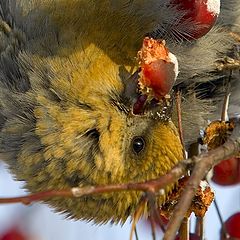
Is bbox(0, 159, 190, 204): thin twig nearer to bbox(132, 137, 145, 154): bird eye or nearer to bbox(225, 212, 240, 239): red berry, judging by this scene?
bbox(132, 137, 145, 154): bird eye

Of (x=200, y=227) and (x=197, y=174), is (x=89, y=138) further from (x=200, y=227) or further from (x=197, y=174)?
(x=197, y=174)

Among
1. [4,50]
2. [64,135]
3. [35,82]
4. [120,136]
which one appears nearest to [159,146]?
[120,136]

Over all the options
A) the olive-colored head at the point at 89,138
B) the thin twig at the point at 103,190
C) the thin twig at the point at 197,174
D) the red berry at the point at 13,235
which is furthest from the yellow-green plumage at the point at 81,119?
the thin twig at the point at 103,190

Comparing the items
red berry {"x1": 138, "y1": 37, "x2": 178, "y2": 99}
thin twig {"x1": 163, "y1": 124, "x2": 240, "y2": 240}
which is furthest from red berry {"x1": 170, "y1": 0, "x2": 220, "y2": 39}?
thin twig {"x1": 163, "y1": 124, "x2": 240, "y2": 240}

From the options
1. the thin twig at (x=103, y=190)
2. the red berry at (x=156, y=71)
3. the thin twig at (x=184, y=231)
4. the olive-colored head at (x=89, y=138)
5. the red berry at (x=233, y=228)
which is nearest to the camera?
the thin twig at (x=103, y=190)

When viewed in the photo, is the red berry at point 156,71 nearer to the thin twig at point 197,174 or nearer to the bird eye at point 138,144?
the bird eye at point 138,144

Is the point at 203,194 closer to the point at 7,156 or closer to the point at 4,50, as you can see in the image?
the point at 7,156
